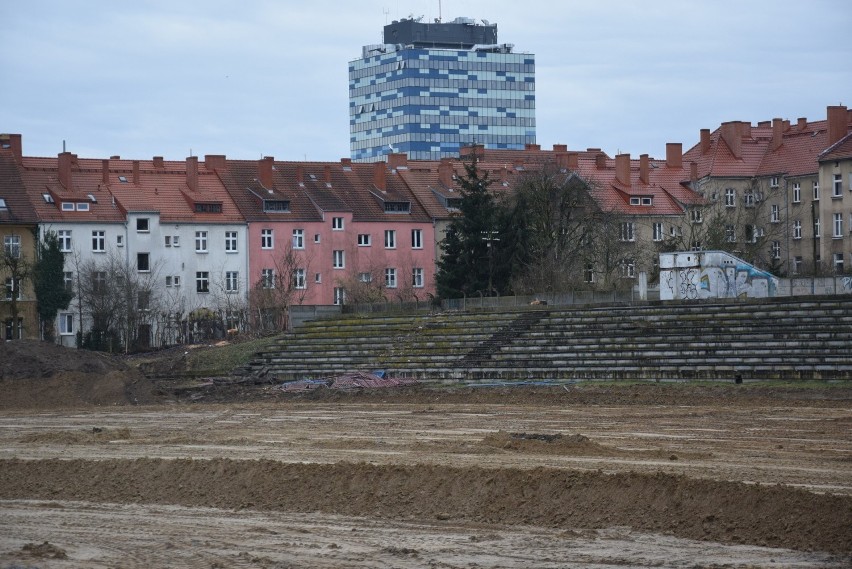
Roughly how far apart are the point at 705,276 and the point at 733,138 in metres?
34.8

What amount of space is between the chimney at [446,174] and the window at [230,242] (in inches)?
628

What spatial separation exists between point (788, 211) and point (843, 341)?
153ft

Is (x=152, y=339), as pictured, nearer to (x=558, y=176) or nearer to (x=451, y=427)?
(x=558, y=176)

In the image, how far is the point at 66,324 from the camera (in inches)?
3027

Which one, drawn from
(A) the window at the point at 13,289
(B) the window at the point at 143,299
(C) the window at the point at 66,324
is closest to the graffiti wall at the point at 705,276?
(B) the window at the point at 143,299

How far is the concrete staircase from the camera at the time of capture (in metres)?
45.7

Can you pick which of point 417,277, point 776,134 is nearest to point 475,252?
point 417,277

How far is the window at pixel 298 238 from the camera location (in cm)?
8381

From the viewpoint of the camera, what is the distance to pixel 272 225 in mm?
83125

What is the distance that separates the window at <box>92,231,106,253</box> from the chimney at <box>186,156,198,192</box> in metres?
6.91

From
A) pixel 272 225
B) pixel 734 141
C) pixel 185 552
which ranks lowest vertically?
pixel 185 552

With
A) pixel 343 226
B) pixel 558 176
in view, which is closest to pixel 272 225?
pixel 343 226

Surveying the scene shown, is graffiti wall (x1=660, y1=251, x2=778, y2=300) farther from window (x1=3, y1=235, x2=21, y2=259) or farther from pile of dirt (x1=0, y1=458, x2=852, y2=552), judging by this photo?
window (x1=3, y1=235, x2=21, y2=259)

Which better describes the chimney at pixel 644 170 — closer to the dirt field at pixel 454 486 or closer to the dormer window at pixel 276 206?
the dormer window at pixel 276 206
